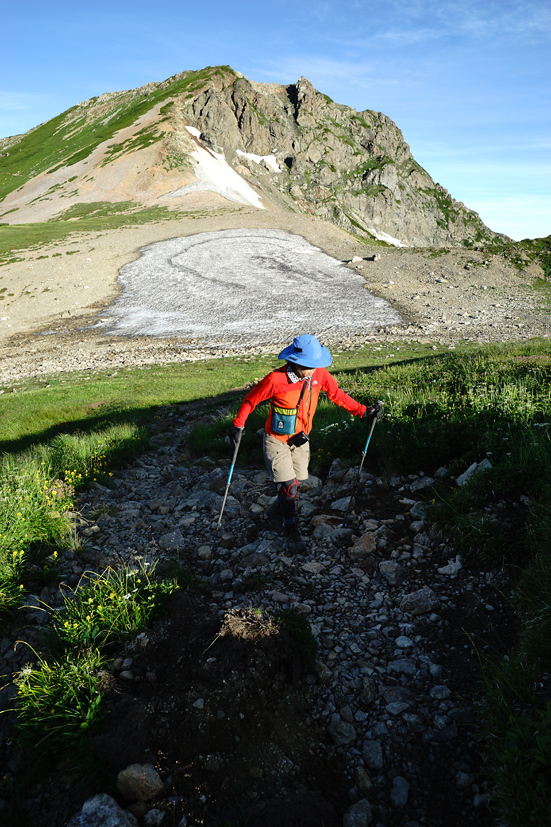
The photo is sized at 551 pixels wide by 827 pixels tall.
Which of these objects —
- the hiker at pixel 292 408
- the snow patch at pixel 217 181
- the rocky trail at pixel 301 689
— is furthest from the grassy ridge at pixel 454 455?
the snow patch at pixel 217 181

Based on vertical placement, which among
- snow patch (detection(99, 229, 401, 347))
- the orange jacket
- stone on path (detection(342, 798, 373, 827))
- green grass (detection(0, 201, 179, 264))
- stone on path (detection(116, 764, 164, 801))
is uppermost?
green grass (detection(0, 201, 179, 264))

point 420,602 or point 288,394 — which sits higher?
point 288,394

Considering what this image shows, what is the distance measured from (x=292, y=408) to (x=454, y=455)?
3.07m

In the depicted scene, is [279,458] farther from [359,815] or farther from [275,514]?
[359,815]

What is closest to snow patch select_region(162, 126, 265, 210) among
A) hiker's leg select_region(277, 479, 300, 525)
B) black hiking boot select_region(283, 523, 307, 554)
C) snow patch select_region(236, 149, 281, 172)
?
snow patch select_region(236, 149, 281, 172)

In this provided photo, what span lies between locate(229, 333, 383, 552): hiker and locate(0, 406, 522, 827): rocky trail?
2.40 ft

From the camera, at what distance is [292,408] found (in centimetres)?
663

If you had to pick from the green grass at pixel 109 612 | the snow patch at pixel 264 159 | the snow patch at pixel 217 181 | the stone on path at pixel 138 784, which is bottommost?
the stone on path at pixel 138 784

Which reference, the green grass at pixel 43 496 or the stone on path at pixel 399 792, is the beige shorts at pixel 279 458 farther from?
the stone on path at pixel 399 792

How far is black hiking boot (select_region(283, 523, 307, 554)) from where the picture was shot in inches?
262

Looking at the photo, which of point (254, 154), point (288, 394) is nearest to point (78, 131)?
point (254, 154)

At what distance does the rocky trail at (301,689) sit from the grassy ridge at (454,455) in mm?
349

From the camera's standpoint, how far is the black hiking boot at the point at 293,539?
6645mm

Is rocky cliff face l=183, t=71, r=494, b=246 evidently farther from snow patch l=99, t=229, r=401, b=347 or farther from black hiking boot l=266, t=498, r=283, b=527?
black hiking boot l=266, t=498, r=283, b=527
